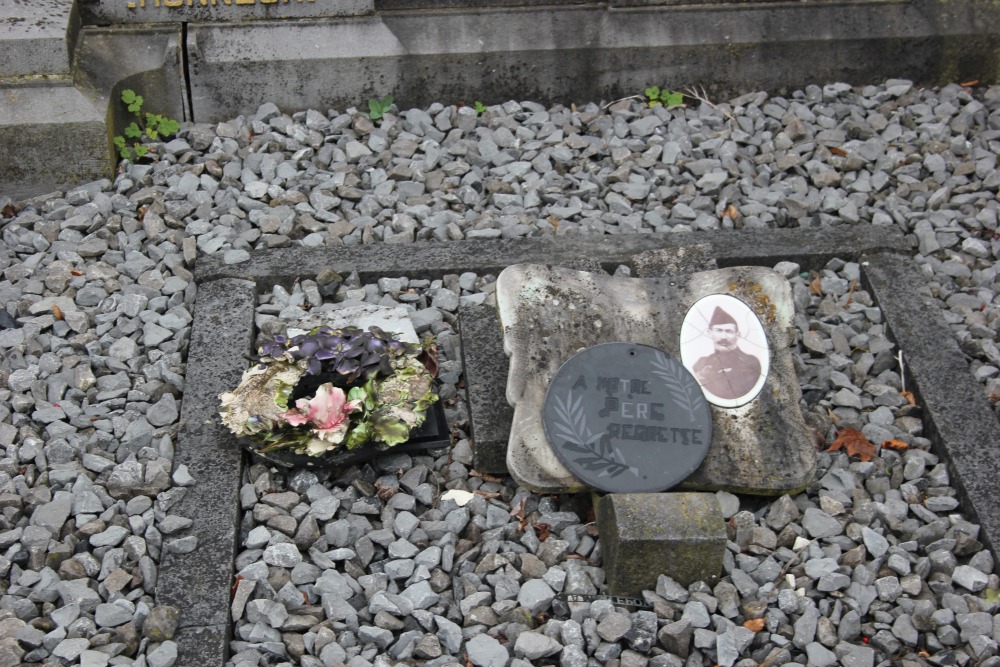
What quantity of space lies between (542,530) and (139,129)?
2.82 meters

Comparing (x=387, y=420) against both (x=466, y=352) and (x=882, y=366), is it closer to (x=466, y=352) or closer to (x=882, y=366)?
(x=466, y=352)

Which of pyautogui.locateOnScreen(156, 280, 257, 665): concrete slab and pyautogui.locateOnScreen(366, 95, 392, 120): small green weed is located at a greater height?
pyautogui.locateOnScreen(366, 95, 392, 120): small green weed

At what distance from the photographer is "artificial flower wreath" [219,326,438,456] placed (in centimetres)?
346

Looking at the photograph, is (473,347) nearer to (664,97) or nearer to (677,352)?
(677,352)

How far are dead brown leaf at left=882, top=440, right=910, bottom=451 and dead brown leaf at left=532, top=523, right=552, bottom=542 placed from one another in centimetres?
119

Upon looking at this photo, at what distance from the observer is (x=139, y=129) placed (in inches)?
200

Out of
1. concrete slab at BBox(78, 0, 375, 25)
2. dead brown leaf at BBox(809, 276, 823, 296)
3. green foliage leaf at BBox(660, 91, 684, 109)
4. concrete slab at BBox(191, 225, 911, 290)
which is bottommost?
dead brown leaf at BBox(809, 276, 823, 296)

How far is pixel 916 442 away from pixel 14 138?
3.72 meters

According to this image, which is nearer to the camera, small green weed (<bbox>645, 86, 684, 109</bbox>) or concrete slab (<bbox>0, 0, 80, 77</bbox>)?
concrete slab (<bbox>0, 0, 80, 77</bbox>)

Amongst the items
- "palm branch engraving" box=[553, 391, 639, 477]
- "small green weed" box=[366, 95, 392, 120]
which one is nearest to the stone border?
"palm branch engraving" box=[553, 391, 639, 477]

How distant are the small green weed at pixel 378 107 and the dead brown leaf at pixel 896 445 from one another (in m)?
2.73

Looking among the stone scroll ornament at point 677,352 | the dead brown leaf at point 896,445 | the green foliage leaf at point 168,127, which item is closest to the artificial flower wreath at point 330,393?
the stone scroll ornament at point 677,352

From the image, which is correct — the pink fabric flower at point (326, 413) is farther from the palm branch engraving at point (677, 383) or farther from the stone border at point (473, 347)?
the palm branch engraving at point (677, 383)

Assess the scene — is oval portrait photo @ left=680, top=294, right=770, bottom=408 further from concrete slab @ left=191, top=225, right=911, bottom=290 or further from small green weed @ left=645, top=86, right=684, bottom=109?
small green weed @ left=645, top=86, right=684, bottom=109
